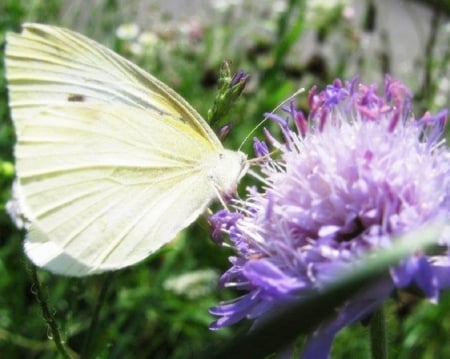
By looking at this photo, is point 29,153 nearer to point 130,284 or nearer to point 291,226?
point 291,226

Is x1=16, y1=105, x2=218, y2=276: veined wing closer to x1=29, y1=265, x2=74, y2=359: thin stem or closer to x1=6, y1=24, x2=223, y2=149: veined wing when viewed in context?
x1=6, y1=24, x2=223, y2=149: veined wing

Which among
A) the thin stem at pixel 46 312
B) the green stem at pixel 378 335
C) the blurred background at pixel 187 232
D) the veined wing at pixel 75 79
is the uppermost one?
the green stem at pixel 378 335

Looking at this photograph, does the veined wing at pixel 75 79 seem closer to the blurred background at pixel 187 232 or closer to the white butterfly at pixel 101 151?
the white butterfly at pixel 101 151

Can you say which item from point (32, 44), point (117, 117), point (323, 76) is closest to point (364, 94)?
point (117, 117)

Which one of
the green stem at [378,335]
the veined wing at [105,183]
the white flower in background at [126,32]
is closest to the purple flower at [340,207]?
the green stem at [378,335]

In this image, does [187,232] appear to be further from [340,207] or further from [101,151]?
[340,207]

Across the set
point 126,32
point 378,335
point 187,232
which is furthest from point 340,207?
point 126,32

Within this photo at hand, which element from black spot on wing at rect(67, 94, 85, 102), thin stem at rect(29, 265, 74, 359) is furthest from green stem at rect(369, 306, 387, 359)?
black spot on wing at rect(67, 94, 85, 102)
